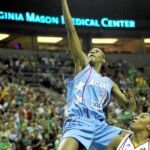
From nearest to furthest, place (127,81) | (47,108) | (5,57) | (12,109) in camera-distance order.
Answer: (12,109) → (47,108) → (127,81) → (5,57)

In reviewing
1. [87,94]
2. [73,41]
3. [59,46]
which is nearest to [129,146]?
[87,94]

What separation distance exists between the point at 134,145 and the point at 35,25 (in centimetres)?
2294

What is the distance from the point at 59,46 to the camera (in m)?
29.7

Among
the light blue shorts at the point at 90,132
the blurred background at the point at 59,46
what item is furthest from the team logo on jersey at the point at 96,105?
the blurred background at the point at 59,46

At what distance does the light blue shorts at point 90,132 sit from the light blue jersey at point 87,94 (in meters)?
0.08

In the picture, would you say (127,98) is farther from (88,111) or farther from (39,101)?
(39,101)

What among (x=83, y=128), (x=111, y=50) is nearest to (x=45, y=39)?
(x=111, y=50)

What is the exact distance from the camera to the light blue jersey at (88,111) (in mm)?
5982

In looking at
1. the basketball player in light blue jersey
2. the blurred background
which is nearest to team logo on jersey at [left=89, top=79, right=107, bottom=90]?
the basketball player in light blue jersey

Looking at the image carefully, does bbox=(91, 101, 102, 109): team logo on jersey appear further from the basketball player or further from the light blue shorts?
the basketball player

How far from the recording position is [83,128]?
5969mm

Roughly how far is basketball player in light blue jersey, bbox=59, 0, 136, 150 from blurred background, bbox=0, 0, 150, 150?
1070cm

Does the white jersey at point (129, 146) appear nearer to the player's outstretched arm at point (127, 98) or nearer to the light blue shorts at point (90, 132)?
the light blue shorts at point (90, 132)

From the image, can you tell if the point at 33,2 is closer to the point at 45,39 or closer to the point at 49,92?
the point at 45,39
